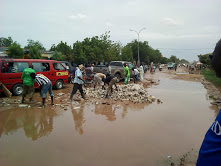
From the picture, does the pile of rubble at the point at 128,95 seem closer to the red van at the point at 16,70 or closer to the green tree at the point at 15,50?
the red van at the point at 16,70

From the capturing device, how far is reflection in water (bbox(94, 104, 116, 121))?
5665mm

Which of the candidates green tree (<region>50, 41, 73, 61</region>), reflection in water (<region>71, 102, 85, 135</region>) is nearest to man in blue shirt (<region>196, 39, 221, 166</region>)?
reflection in water (<region>71, 102, 85, 135</region>)

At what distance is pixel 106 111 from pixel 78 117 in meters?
1.17

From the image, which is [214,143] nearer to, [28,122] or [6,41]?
[28,122]

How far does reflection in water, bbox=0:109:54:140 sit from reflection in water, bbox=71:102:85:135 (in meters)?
0.72

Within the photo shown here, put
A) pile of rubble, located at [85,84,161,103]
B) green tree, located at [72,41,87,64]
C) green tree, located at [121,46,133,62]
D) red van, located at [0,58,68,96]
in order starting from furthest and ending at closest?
green tree, located at [121,46,133,62], green tree, located at [72,41,87,64], pile of rubble, located at [85,84,161,103], red van, located at [0,58,68,96]


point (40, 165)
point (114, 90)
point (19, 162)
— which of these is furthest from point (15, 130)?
point (114, 90)

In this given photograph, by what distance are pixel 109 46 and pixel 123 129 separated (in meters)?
27.9

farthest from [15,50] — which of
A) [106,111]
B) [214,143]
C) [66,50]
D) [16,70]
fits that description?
[214,143]

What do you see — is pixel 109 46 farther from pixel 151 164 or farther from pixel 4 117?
pixel 151 164

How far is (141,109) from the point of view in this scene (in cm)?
664

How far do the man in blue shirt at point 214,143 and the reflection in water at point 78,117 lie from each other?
142 inches

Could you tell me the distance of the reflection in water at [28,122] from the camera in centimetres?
439

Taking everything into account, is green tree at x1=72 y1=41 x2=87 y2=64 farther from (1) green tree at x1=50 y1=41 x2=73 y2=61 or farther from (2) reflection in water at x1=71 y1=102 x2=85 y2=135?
(2) reflection in water at x1=71 y1=102 x2=85 y2=135
